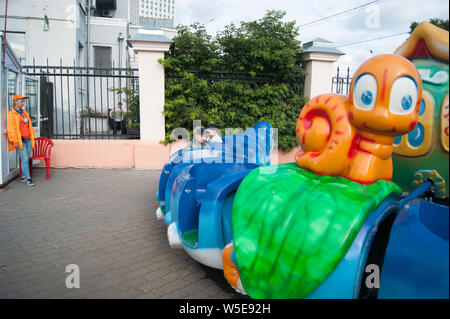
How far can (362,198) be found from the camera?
1.96 m

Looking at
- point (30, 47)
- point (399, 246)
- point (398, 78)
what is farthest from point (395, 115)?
point (30, 47)

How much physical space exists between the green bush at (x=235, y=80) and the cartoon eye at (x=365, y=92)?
5895 millimetres

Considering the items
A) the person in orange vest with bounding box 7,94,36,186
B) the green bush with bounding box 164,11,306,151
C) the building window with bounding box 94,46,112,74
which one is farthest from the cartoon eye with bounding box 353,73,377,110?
the building window with bounding box 94,46,112,74

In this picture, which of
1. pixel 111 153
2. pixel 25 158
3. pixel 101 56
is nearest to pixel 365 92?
pixel 25 158

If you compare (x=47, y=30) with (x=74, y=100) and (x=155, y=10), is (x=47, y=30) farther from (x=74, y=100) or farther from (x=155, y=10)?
(x=155, y=10)

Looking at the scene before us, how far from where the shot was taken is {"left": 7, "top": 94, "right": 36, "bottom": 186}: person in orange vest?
6.27m

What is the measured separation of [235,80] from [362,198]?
21.8 feet

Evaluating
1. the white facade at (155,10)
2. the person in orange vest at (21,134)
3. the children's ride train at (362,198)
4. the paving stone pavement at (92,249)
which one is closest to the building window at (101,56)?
the white facade at (155,10)

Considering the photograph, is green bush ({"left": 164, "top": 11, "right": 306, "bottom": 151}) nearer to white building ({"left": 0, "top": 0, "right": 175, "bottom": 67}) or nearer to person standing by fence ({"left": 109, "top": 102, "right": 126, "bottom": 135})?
person standing by fence ({"left": 109, "top": 102, "right": 126, "bottom": 135})

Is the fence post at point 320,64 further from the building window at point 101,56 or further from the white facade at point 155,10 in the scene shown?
the building window at point 101,56

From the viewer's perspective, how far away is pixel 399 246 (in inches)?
64.1

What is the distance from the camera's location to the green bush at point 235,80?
7.98 m
